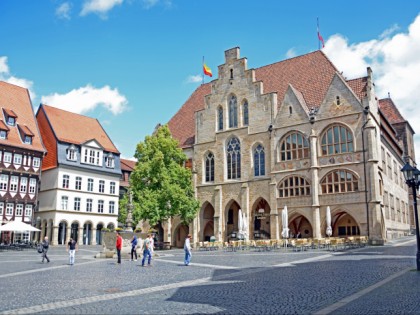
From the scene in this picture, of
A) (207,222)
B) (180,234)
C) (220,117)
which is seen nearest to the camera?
(220,117)

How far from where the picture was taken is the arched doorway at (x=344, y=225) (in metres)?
41.6

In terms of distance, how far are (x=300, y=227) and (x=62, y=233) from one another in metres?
26.9

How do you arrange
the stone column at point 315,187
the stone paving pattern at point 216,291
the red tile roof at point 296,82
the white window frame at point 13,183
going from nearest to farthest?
the stone paving pattern at point 216,291, the stone column at point 315,187, the red tile roof at point 296,82, the white window frame at point 13,183

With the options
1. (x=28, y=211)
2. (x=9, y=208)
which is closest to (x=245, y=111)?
(x=28, y=211)

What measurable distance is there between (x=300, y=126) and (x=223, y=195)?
11028 millimetres

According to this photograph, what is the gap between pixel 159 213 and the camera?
4047 cm

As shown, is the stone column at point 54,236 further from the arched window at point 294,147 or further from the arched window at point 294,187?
the arched window at point 294,147

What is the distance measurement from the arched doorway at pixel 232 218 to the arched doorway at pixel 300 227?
6.26 metres

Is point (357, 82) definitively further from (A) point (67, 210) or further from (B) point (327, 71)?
(A) point (67, 210)

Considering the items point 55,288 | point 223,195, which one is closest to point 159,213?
point 223,195

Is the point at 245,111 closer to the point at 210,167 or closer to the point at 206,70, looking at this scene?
the point at 210,167

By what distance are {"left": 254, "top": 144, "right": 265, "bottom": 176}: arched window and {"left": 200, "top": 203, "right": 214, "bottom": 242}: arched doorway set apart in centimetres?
761

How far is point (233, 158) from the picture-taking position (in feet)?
153

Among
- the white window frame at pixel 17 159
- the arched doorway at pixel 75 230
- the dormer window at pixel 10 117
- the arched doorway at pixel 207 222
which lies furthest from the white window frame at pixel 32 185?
the arched doorway at pixel 207 222
